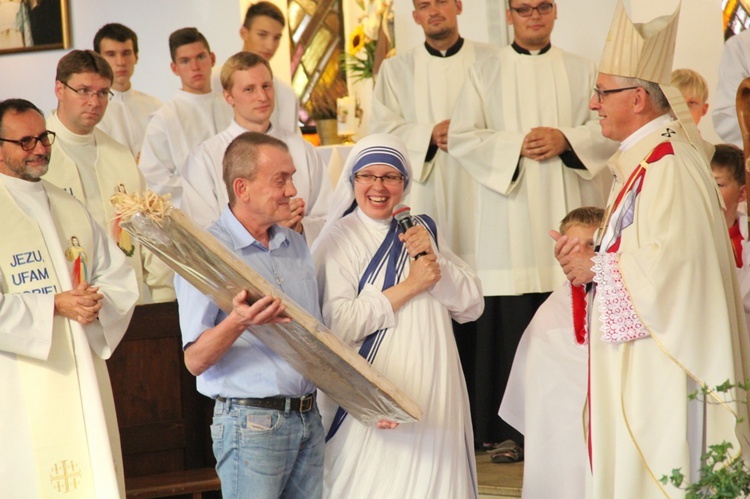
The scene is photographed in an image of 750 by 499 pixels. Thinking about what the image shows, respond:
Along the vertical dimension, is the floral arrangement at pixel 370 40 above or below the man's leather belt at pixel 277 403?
above

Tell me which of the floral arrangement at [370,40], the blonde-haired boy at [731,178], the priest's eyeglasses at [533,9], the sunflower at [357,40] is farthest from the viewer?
the sunflower at [357,40]

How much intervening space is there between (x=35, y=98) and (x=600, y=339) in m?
7.42

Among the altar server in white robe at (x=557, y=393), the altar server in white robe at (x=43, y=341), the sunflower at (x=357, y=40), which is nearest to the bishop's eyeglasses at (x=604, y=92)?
the altar server in white robe at (x=557, y=393)

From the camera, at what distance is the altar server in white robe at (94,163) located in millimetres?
5333

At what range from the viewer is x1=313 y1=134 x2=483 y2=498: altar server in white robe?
3877 mm

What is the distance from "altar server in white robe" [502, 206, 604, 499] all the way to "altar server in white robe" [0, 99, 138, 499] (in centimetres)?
170

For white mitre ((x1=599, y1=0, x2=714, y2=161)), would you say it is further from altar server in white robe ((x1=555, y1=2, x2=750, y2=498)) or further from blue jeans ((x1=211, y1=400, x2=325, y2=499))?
blue jeans ((x1=211, y1=400, x2=325, y2=499))

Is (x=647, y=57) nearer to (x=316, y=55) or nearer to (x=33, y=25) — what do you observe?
(x=316, y=55)

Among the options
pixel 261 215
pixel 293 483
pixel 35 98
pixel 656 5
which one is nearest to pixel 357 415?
pixel 293 483

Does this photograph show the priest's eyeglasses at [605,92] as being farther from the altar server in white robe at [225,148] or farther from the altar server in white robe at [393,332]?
the altar server in white robe at [225,148]

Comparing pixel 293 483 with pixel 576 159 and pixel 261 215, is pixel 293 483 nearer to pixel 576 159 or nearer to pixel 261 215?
pixel 261 215

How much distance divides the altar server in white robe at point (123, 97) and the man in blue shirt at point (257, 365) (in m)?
3.69

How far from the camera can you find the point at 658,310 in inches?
144

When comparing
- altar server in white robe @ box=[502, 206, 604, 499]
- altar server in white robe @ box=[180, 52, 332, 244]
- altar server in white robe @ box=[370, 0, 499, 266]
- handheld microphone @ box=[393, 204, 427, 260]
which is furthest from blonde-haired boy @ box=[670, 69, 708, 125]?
handheld microphone @ box=[393, 204, 427, 260]
